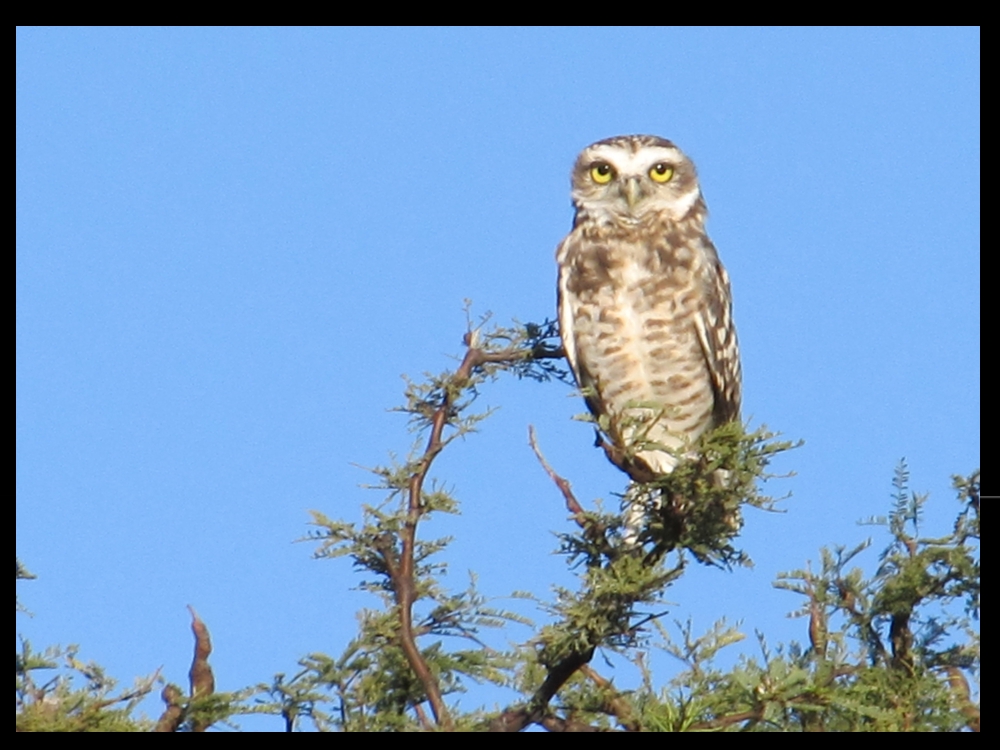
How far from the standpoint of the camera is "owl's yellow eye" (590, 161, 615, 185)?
5883mm

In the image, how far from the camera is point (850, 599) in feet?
11.4

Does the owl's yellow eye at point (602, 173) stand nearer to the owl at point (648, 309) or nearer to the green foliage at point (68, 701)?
the owl at point (648, 309)

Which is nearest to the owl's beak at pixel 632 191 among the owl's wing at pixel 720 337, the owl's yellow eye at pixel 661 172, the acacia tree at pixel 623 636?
the owl's yellow eye at pixel 661 172

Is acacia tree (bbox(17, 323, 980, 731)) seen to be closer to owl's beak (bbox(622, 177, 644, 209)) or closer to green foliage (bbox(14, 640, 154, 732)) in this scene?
green foliage (bbox(14, 640, 154, 732))

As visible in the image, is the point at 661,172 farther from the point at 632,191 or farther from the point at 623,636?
the point at 623,636

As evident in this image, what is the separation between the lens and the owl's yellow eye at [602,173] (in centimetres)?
588

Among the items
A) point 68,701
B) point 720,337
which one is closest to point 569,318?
point 720,337

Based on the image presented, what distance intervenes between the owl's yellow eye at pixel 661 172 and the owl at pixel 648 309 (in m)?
0.02

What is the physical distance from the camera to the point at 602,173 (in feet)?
19.4
